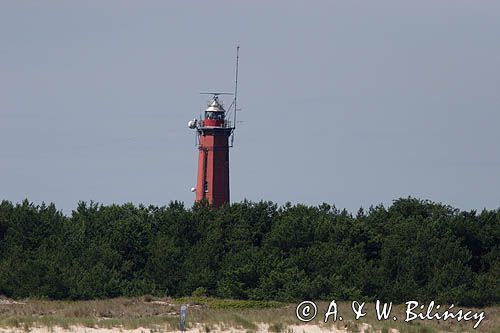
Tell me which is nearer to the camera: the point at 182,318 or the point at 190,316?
the point at 182,318

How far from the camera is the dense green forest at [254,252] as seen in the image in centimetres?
5469

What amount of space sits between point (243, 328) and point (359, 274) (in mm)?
16529

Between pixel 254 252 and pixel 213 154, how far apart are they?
24.8 metres

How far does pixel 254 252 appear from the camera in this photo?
189 ft

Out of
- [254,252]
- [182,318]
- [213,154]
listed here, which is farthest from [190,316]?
[213,154]

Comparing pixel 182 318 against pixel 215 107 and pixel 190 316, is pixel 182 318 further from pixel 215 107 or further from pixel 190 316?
pixel 215 107

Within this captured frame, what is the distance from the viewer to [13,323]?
3806 centimetres

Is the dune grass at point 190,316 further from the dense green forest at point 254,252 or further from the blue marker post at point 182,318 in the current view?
the dense green forest at point 254,252

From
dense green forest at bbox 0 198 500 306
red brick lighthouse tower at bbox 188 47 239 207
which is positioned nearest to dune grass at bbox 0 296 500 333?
dense green forest at bbox 0 198 500 306

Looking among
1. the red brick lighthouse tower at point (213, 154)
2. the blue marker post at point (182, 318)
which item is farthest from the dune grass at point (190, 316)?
the red brick lighthouse tower at point (213, 154)

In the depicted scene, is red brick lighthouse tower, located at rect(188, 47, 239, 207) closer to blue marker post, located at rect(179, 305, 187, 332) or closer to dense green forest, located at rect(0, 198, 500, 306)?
dense green forest, located at rect(0, 198, 500, 306)

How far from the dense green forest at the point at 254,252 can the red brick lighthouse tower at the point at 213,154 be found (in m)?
15.3

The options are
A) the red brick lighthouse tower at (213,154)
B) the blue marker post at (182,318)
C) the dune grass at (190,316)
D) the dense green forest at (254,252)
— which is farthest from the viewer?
the red brick lighthouse tower at (213,154)

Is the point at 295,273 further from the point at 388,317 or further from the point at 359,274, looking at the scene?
the point at 388,317
